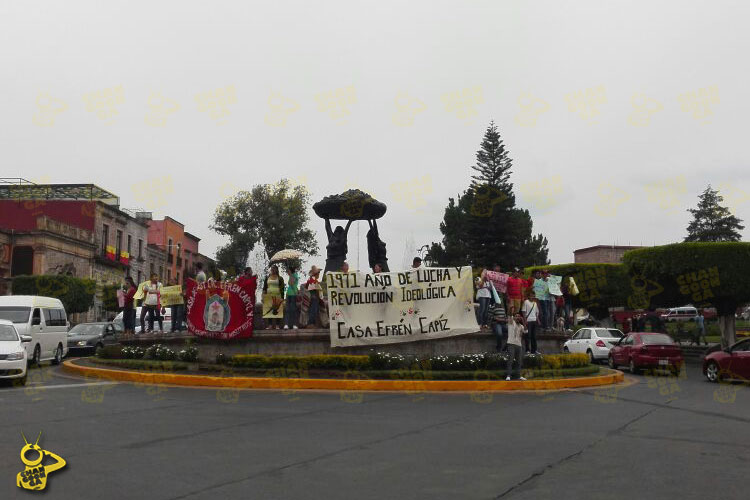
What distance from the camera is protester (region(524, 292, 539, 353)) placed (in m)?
16.8

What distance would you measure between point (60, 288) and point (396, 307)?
1213 inches

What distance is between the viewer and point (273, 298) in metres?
18.2

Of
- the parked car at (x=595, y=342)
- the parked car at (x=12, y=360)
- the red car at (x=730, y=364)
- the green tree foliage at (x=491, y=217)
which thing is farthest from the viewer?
the green tree foliage at (x=491, y=217)

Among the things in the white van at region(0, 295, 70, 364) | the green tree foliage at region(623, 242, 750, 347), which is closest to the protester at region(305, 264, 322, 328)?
the white van at region(0, 295, 70, 364)

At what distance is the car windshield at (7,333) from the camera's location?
16388mm

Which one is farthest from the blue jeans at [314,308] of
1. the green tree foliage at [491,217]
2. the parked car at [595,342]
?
the green tree foliage at [491,217]

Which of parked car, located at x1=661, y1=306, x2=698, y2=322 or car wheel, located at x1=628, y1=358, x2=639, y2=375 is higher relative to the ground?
parked car, located at x1=661, y1=306, x2=698, y2=322

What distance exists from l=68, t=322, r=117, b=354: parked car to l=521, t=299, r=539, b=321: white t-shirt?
647 inches

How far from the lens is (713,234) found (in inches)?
3027

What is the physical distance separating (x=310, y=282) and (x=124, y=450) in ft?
31.2

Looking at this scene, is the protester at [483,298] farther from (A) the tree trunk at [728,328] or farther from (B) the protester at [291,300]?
(A) the tree trunk at [728,328]

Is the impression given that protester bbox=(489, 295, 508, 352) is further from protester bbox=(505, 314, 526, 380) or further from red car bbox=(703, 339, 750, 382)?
red car bbox=(703, 339, 750, 382)

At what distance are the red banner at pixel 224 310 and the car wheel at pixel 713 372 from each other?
39.7ft

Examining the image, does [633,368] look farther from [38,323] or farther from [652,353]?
[38,323]
